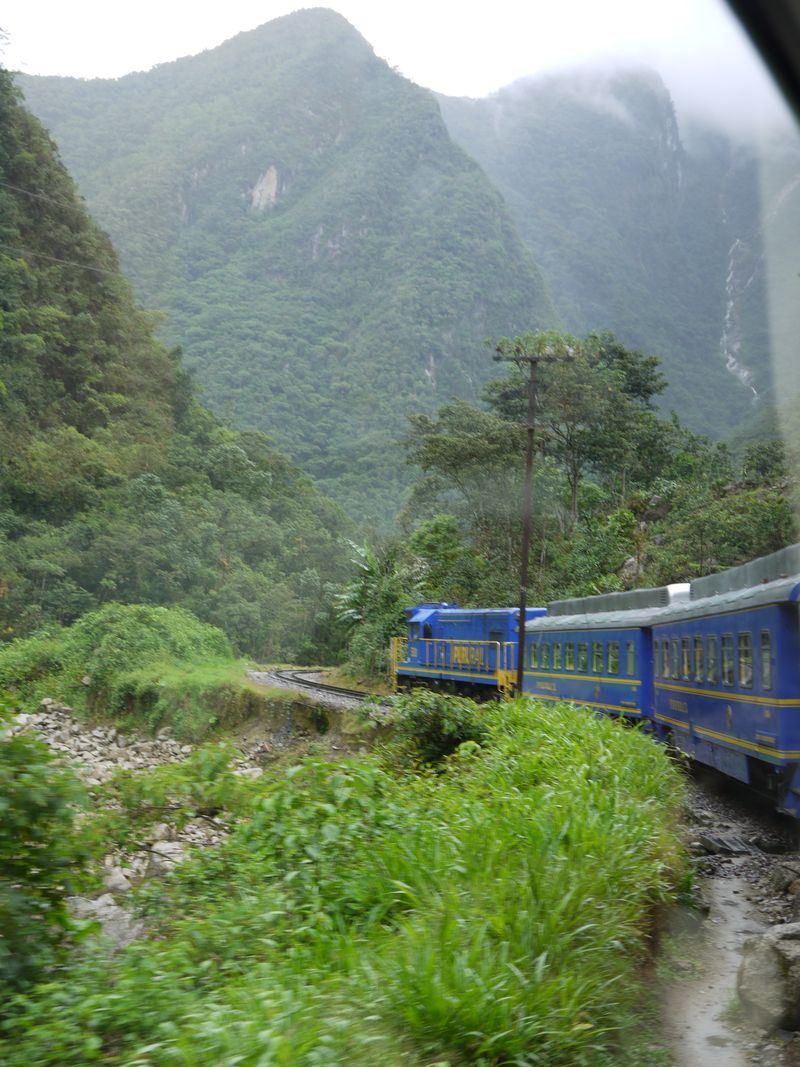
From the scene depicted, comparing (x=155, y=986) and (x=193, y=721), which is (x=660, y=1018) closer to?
(x=155, y=986)

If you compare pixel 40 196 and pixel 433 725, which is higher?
pixel 40 196

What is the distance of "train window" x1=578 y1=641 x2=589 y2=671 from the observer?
61.7 ft

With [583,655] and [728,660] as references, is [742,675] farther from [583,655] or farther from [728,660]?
[583,655]

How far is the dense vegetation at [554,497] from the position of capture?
108ft

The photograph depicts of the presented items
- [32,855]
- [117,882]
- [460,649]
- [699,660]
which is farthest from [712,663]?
[460,649]

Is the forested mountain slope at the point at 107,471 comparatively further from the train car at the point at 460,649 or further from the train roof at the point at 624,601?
the train roof at the point at 624,601

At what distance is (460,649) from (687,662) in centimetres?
1373

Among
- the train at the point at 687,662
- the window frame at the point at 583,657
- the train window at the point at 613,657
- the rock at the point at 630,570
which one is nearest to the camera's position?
the train at the point at 687,662

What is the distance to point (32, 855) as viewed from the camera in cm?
513

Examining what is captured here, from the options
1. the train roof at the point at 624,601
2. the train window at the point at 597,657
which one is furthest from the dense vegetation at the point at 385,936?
the train window at the point at 597,657

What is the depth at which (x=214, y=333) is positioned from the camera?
84312 millimetres

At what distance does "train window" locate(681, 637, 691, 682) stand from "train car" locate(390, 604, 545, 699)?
10061mm

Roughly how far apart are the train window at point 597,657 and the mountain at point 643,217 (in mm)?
14172

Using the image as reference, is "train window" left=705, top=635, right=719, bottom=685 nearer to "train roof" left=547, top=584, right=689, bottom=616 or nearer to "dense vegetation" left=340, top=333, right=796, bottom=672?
"train roof" left=547, top=584, right=689, bottom=616
